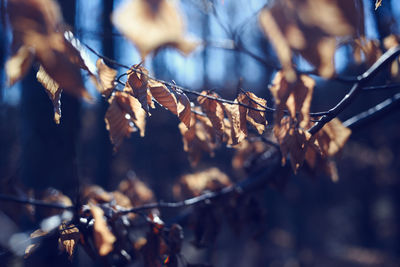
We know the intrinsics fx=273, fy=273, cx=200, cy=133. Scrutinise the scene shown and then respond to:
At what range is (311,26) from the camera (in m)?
0.53

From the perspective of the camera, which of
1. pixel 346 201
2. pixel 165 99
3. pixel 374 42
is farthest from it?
→ pixel 346 201

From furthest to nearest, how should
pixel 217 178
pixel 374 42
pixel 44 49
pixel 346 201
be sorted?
pixel 346 201
pixel 217 178
pixel 374 42
pixel 44 49

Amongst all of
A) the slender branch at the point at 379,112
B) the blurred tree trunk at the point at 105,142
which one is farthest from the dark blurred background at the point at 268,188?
the slender branch at the point at 379,112

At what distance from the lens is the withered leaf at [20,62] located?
1.85 ft

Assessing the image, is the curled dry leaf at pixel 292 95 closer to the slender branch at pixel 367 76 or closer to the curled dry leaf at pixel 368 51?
the slender branch at pixel 367 76

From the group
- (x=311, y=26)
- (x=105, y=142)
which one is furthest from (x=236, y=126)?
(x=105, y=142)

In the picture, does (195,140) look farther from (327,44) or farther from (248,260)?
(248,260)

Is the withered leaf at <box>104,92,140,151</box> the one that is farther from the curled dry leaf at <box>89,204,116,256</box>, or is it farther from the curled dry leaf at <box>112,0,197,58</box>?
the curled dry leaf at <box>112,0,197,58</box>

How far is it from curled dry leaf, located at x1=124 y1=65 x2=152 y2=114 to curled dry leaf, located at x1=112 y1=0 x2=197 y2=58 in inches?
18.9

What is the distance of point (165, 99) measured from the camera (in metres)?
1.05

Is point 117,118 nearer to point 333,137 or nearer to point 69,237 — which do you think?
point 69,237

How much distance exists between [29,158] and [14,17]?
2.06 m

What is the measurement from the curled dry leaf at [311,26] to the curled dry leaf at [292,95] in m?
0.28

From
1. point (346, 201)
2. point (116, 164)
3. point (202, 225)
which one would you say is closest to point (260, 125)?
point (202, 225)
